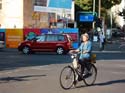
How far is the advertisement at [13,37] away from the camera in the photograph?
156ft

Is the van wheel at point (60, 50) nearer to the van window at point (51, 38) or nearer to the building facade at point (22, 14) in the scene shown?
the van window at point (51, 38)


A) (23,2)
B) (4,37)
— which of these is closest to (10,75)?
(4,37)

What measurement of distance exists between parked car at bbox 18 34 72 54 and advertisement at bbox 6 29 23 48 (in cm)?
1056

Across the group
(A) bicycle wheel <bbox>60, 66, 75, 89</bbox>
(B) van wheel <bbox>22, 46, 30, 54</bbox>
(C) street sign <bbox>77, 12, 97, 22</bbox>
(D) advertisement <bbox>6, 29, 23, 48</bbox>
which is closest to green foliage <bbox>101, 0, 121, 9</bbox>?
(C) street sign <bbox>77, 12, 97, 22</bbox>

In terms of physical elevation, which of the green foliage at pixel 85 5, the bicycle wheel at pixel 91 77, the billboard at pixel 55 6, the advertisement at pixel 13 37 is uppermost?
the green foliage at pixel 85 5

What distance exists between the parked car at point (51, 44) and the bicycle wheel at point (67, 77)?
864 inches

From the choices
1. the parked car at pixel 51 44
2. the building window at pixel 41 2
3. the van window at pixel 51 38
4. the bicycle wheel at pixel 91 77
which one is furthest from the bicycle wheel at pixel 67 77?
the building window at pixel 41 2

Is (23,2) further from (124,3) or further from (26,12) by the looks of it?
(124,3)

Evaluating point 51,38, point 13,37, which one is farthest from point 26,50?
point 13,37

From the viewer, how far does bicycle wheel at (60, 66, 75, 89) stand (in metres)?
14.5

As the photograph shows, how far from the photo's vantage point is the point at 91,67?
1555 cm

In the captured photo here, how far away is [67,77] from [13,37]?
34.0 meters

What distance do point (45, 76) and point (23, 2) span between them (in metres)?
49.4

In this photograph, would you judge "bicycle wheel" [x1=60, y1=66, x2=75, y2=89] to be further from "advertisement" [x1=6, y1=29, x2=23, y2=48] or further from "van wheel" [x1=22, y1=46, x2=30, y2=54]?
"advertisement" [x1=6, y1=29, x2=23, y2=48]
